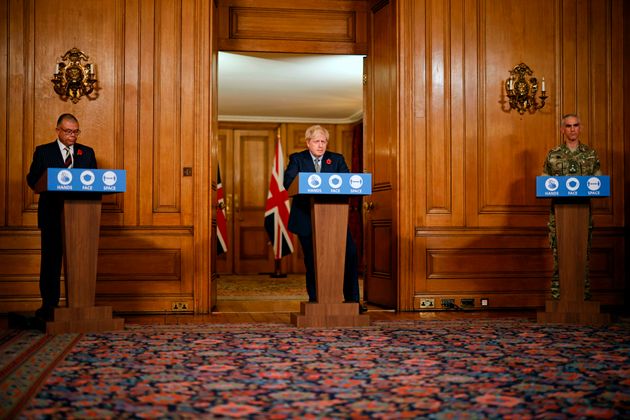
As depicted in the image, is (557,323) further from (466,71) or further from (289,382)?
(289,382)

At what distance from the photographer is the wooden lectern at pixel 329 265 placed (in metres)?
5.10

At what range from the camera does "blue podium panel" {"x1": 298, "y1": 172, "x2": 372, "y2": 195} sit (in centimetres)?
489

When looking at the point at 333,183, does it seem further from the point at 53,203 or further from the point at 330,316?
the point at 53,203

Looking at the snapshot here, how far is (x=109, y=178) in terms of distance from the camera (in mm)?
4777

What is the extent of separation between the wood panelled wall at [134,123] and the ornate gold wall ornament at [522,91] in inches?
104

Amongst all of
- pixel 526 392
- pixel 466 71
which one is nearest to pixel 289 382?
pixel 526 392

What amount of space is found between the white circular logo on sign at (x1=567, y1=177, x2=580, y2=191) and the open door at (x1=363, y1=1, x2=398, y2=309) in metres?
1.63

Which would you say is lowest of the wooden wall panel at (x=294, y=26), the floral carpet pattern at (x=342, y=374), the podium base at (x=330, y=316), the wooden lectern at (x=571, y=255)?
the floral carpet pattern at (x=342, y=374)

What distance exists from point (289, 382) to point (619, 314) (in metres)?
3.85

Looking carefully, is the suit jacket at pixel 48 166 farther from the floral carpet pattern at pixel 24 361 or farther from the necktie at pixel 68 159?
the floral carpet pattern at pixel 24 361

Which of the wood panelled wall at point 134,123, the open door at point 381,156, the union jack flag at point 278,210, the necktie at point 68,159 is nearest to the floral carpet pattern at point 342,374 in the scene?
the necktie at point 68,159

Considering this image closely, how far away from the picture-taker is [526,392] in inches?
117

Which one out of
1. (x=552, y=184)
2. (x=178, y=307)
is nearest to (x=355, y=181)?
(x=552, y=184)

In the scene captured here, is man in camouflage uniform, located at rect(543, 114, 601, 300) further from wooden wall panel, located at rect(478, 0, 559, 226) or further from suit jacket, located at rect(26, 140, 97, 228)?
suit jacket, located at rect(26, 140, 97, 228)
